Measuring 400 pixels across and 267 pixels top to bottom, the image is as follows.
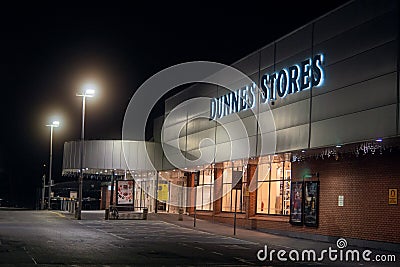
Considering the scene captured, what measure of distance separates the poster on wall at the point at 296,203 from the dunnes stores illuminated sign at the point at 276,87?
4.35 m

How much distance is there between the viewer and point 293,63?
3108cm

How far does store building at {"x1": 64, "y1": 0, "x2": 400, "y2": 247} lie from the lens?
24641 millimetres

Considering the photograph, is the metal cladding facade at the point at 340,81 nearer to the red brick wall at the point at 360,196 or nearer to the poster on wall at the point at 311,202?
the red brick wall at the point at 360,196

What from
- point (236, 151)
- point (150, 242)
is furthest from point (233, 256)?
point (236, 151)

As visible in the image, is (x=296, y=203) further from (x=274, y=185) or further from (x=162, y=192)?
(x=162, y=192)

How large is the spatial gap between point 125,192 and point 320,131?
2158 centimetres

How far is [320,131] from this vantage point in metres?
28.2

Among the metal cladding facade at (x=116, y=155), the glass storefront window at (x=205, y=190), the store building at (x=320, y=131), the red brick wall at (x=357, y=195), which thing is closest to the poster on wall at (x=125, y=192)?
the glass storefront window at (x=205, y=190)

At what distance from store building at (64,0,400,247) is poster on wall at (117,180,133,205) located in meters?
7.02

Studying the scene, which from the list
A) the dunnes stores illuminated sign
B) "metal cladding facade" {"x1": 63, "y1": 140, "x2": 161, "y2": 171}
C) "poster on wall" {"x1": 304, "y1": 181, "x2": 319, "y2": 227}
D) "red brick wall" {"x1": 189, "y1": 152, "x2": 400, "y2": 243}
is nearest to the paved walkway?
"red brick wall" {"x1": 189, "y1": 152, "x2": 400, "y2": 243}

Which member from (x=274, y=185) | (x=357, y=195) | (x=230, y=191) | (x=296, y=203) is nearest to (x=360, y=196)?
(x=357, y=195)

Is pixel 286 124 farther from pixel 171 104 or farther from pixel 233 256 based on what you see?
pixel 171 104

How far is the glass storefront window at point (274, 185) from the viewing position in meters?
34.2

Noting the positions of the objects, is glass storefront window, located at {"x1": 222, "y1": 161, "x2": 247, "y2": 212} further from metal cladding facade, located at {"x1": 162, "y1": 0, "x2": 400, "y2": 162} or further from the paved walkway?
metal cladding facade, located at {"x1": 162, "y1": 0, "x2": 400, "y2": 162}
